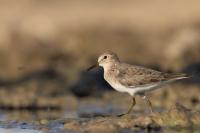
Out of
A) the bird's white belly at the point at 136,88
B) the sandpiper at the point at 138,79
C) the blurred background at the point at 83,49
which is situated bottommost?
the bird's white belly at the point at 136,88

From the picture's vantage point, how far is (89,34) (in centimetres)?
3194

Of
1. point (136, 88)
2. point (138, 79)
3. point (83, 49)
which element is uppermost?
point (83, 49)

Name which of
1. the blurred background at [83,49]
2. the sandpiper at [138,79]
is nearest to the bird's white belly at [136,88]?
the sandpiper at [138,79]

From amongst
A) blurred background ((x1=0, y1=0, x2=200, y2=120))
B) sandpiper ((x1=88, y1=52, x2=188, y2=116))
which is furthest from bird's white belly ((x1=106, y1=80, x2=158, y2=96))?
blurred background ((x1=0, y1=0, x2=200, y2=120))

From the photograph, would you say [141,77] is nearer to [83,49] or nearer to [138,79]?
[138,79]

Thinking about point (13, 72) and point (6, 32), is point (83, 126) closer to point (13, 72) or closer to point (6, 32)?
point (13, 72)

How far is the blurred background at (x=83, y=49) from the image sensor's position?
21.3m

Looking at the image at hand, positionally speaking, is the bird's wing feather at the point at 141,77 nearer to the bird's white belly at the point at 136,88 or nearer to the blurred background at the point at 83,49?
the bird's white belly at the point at 136,88

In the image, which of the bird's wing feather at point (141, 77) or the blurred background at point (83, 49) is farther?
the blurred background at point (83, 49)

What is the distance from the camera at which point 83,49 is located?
95.6 ft

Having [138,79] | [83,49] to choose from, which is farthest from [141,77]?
[83,49]

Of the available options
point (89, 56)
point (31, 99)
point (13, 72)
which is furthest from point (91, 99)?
point (89, 56)

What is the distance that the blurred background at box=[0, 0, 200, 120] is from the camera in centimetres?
2127

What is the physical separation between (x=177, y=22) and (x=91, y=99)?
42.9 feet
